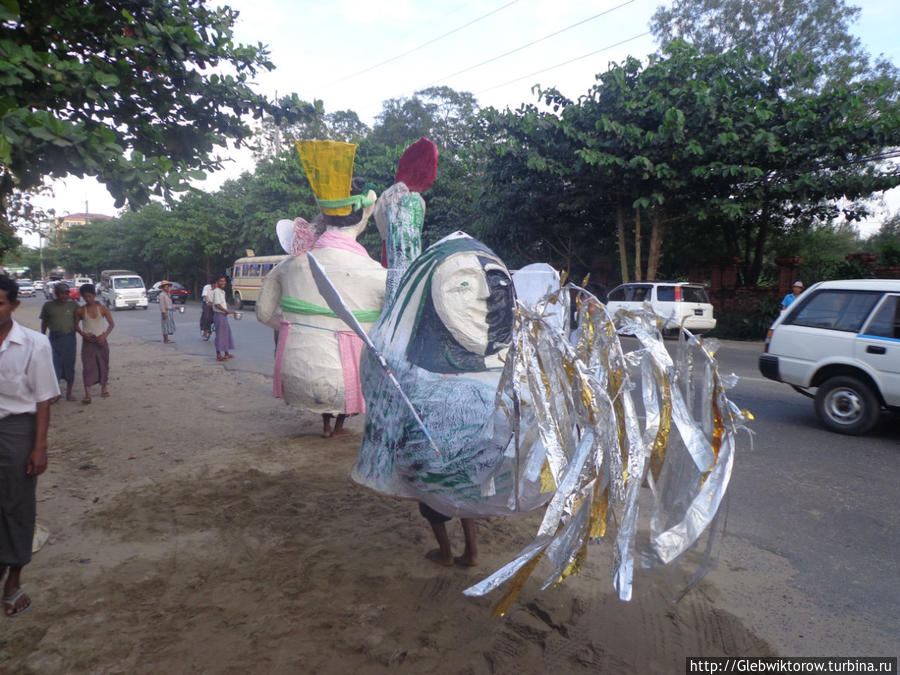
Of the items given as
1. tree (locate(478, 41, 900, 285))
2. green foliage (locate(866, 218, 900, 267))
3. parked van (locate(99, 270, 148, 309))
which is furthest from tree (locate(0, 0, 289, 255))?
parked van (locate(99, 270, 148, 309))

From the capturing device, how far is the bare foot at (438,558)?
2916 millimetres

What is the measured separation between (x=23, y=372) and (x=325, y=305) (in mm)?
2148

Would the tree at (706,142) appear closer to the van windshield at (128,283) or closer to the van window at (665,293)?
the van window at (665,293)

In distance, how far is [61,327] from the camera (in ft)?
23.2

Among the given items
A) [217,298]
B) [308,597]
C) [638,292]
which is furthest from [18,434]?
[638,292]

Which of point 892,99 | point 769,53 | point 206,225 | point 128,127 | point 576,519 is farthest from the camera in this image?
point 206,225

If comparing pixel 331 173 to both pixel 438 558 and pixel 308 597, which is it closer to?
pixel 438 558

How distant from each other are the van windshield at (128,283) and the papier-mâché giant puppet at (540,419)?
28685mm

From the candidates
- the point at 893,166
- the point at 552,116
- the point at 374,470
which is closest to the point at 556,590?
the point at 374,470

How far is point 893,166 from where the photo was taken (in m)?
12.9

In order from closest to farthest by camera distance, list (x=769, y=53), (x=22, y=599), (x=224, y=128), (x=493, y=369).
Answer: (x=493, y=369)
(x=22, y=599)
(x=224, y=128)
(x=769, y=53)

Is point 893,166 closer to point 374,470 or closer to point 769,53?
point 769,53

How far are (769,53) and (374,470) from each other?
22.6 m

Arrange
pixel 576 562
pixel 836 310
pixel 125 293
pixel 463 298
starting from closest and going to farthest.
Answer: pixel 576 562 → pixel 463 298 → pixel 836 310 → pixel 125 293
